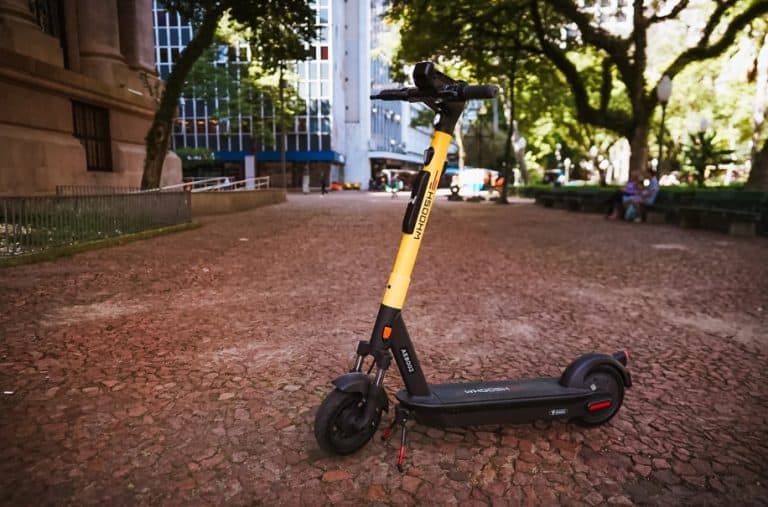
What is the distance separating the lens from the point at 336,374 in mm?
3725

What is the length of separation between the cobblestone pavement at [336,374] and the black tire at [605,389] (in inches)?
2.8

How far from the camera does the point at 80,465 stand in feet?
8.34

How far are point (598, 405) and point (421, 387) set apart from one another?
3.50ft

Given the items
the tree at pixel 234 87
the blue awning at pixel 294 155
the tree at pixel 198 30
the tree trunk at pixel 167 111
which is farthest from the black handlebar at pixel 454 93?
the blue awning at pixel 294 155

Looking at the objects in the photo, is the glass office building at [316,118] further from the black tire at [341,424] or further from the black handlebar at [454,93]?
the black tire at [341,424]

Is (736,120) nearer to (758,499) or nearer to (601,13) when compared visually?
(601,13)

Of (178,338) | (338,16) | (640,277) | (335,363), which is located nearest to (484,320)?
(335,363)

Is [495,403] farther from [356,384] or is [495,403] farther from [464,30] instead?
[464,30]

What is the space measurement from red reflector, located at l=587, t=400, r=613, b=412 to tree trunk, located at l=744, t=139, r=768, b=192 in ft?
52.0

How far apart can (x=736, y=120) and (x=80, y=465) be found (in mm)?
42513

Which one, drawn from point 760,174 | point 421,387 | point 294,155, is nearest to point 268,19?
point 760,174

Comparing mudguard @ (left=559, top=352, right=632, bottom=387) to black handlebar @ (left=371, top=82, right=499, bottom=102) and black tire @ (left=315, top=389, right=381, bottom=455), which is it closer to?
black tire @ (left=315, top=389, right=381, bottom=455)

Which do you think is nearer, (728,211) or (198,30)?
(728,211)

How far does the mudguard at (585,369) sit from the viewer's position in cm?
289
